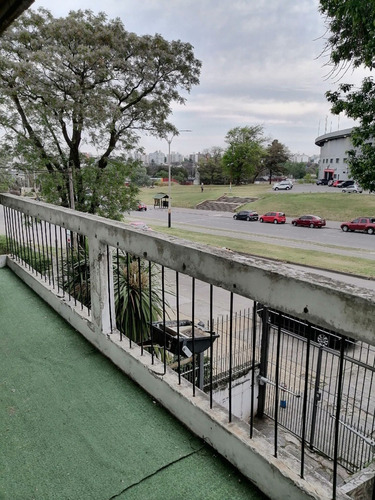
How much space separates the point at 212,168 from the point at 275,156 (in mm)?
11950

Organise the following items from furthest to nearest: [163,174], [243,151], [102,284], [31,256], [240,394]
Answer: [163,174]
[243,151]
[240,394]
[31,256]
[102,284]

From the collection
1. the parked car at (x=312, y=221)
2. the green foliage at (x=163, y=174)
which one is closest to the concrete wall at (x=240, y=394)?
the parked car at (x=312, y=221)

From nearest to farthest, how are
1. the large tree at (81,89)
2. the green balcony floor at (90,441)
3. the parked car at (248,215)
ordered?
1. the green balcony floor at (90,441)
2. the large tree at (81,89)
3. the parked car at (248,215)

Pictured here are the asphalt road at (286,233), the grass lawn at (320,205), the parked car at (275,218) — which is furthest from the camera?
the grass lawn at (320,205)

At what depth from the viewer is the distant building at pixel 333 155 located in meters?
58.4

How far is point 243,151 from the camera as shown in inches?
2352

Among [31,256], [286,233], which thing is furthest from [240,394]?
[286,233]

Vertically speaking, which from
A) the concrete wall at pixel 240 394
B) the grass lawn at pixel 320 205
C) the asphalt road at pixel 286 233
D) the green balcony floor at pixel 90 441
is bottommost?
the asphalt road at pixel 286 233

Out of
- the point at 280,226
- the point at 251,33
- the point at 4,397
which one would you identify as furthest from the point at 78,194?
the point at 280,226

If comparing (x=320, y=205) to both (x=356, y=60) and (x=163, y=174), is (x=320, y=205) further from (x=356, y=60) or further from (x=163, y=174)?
(x=163, y=174)

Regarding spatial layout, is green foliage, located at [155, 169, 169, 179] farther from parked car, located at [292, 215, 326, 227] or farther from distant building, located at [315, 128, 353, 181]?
parked car, located at [292, 215, 326, 227]

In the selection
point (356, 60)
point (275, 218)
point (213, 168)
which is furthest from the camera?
point (213, 168)

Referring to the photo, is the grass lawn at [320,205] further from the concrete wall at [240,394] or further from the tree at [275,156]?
the concrete wall at [240,394]

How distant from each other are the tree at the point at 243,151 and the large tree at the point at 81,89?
154ft
